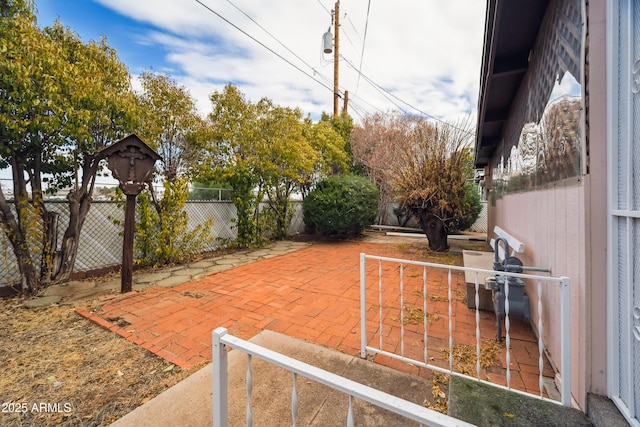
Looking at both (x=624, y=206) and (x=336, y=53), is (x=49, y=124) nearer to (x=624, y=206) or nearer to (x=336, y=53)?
(x=624, y=206)

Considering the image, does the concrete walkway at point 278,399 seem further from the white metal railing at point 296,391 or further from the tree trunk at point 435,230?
the tree trunk at point 435,230

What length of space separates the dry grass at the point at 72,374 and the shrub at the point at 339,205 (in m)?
6.14

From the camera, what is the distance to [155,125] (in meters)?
5.09

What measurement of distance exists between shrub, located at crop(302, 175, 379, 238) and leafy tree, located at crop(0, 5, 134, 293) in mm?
5225

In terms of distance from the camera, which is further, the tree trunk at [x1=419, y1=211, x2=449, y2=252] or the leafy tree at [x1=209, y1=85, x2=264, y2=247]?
the tree trunk at [x1=419, y1=211, x2=449, y2=252]

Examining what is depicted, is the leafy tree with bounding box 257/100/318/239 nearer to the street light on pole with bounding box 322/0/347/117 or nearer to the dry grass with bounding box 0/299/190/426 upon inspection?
the dry grass with bounding box 0/299/190/426

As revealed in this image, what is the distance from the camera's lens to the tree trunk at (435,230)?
6854 mm

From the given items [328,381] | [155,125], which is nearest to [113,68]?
[155,125]

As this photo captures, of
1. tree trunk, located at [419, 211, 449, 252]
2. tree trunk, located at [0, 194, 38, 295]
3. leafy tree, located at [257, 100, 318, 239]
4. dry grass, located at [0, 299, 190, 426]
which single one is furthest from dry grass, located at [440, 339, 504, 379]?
leafy tree, located at [257, 100, 318, 239]

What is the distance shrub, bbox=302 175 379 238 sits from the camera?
831 centimetres

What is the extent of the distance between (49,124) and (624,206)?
219 inches

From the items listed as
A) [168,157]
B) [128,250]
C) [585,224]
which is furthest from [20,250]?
[585,224]

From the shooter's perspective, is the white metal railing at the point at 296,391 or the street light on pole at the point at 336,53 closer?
the white metal railing at the point at 296,391

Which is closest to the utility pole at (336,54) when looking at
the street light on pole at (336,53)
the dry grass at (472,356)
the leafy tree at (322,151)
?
the street light on pole at (336,53)
